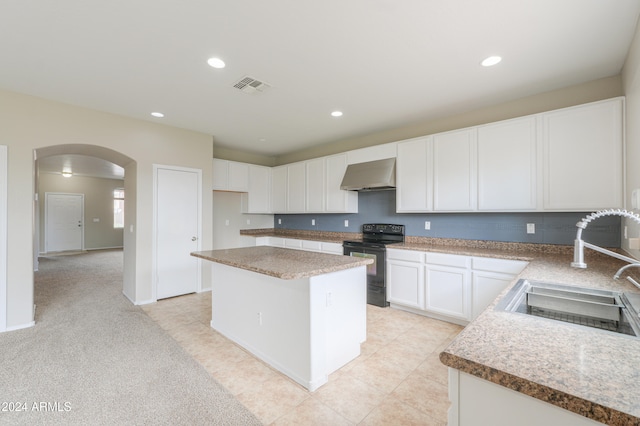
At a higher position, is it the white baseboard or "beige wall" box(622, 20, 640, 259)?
"beige wall" box(622, 20, 640, 259)

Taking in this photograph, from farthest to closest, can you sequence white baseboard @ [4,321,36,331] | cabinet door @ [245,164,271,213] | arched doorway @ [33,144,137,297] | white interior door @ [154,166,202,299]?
cabinet door @ [245,164,271,213]
white interior door @ [154,166,202,299]
arched doorway @ [33,144,137,297]
white baseboard @ [4,321,36,331]

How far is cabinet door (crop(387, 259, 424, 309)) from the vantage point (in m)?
3.46

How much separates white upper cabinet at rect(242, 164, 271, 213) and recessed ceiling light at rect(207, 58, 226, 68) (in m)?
3.12

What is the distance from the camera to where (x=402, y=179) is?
3898 millimetres

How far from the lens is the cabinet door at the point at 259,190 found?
5613mm

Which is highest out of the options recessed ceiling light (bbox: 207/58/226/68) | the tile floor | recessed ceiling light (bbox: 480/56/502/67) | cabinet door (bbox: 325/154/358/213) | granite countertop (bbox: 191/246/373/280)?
recessed ceiling light (bbox: 207/58/226/68)

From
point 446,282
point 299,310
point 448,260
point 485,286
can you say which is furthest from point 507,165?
point 299,310

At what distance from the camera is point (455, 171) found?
3.42 meters

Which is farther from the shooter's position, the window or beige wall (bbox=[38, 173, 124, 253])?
the window

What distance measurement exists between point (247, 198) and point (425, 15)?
14.7 ft

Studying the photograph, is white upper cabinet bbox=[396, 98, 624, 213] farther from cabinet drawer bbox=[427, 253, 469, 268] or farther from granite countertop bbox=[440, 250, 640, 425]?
granite countertop bbox=[440, 250, 640, 425]

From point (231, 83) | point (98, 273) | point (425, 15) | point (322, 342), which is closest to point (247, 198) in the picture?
point (231, 83)

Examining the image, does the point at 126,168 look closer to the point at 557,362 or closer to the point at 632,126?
the point at 557,362

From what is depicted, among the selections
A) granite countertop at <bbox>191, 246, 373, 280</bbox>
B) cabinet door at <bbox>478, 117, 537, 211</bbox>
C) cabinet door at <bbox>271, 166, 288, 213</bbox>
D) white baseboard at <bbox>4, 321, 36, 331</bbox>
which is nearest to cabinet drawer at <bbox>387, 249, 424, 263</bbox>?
cabinet door at <bbox>478, 117, 537, 211</bbox>
